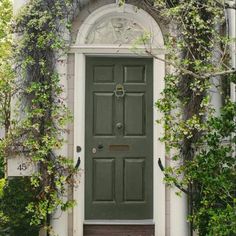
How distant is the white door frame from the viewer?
6.42 meters

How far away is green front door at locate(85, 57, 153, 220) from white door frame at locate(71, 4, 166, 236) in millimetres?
130

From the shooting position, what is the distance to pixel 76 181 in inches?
251

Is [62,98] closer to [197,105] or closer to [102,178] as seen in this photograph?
[102,178]

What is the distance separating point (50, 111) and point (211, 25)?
2.22 m

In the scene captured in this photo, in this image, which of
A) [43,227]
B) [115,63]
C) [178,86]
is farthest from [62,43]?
[43,227]

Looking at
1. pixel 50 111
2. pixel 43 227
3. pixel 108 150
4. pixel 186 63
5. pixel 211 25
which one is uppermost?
pixel 211 25

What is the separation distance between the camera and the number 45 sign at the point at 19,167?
6.28m

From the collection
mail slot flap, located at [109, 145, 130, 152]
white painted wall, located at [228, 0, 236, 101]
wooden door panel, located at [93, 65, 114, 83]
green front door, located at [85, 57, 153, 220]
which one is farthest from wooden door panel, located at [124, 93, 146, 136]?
white painted wall, located at [228, 0, 236, 101]

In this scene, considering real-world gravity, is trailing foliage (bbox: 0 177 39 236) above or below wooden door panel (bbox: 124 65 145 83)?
below

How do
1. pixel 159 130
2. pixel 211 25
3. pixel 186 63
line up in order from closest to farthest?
pixel 186 63 → pixel 211 25 → pixel 159 130

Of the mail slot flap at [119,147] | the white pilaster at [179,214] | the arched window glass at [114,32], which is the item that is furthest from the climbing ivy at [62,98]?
the mail slot flap at [119,147]

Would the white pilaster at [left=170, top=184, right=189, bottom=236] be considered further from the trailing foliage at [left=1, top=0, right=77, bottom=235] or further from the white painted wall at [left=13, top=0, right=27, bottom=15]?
the white painted wall at [left=13, top=0, right=27, bottom=15]

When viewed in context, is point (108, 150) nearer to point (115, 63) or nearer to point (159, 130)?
point (159, 130)

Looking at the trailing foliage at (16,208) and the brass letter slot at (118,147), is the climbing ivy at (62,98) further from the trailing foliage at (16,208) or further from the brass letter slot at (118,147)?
the brass letter slot at (118,147)
